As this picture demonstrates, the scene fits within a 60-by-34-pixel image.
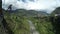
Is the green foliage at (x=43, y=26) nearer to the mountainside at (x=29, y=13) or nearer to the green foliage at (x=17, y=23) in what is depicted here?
the mountainside at (x=29, y=13)

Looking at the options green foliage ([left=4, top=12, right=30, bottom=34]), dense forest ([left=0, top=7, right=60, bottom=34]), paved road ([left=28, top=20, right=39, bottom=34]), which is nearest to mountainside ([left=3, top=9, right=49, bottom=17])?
dense forest ([left=0, top=7, right=60, bottom=34])

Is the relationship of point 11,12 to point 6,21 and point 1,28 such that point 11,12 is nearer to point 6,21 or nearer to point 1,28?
point 6,21

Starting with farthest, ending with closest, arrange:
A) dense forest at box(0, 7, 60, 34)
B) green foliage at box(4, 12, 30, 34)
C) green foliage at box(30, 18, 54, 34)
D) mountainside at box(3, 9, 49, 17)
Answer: green foliage at box(30, 18, 54, 34) < mountainside at box(3, 9, 49, 17) < dense forest at box(0, 7, 60, 34) < green foliage at box(4, 12, 30, 34)

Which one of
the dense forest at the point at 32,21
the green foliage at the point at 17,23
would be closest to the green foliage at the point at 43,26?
the dense forest at the point at 32,21

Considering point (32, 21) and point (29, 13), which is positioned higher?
point (29, 13)

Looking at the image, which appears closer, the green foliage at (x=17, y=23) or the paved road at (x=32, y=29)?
the green foliage at (x=17, y=23)

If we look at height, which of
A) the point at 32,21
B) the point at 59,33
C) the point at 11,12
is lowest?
the point at 59,33

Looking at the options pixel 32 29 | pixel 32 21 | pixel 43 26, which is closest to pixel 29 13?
pixel 32 21

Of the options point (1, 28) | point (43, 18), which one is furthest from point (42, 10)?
point (1, 28)

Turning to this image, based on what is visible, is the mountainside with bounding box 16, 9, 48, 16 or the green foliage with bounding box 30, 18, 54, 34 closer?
the mountainside with bounding box 16, 9, 48, 16

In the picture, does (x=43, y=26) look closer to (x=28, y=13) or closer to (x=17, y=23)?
(x=28, y=13)

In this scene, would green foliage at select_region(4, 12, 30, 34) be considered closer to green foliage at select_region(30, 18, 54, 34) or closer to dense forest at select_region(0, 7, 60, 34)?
dense forest at select_region(0, 7, 60, 34)
